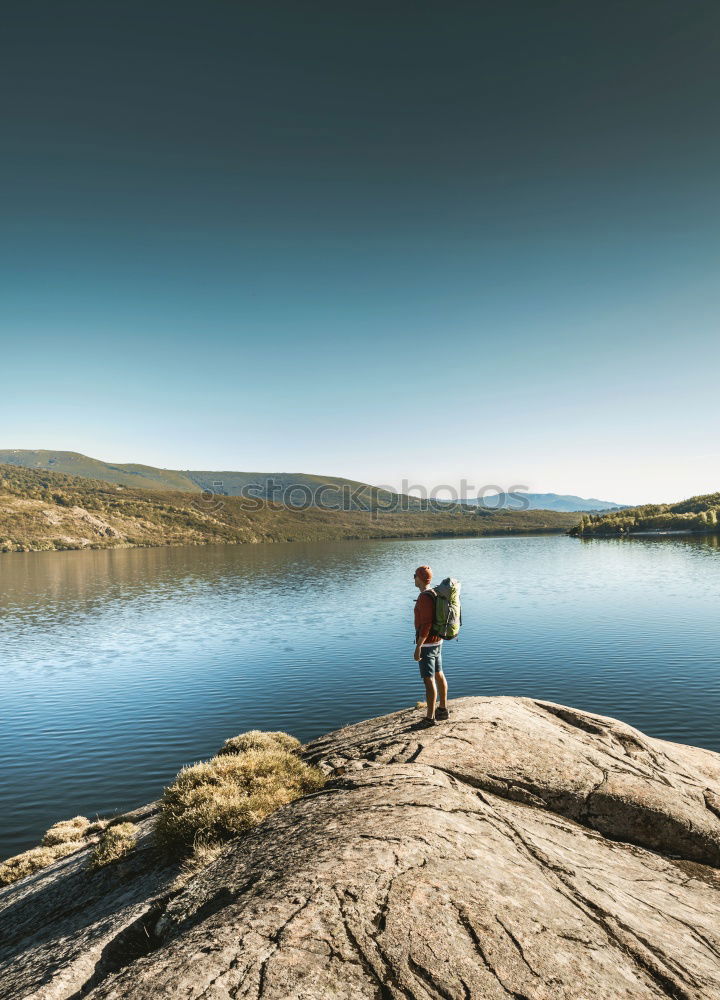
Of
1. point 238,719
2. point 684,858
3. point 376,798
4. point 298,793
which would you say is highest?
point 376,798

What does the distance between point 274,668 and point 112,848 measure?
30.7m

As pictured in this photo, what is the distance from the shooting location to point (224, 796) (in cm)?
1141

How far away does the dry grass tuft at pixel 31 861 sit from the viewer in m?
15.4

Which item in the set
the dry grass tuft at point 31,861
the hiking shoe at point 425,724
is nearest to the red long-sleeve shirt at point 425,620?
the hiking shoe at point 425,724

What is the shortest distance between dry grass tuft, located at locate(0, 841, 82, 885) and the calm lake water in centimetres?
384

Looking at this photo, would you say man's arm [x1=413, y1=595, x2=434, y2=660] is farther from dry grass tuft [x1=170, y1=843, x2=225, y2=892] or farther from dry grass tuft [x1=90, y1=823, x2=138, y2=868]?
dry grass tuft [x1=90, y1=823, x2=138, y2=868]

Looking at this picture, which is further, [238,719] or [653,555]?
[653,555]

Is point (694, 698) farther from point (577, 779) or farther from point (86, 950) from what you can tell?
point (86, 950)

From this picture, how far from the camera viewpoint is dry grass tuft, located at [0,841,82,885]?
15420 millimetres

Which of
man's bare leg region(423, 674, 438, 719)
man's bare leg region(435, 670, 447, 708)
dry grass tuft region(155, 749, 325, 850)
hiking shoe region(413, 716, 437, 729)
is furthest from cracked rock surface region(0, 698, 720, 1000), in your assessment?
man's bare leg region(435, 670, 447, 708)

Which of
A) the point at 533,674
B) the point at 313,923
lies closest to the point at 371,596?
the point at 533,674

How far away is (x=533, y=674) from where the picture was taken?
37219 millimetres

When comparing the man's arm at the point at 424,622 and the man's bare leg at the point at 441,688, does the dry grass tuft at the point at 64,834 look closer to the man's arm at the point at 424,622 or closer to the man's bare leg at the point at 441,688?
the man's bare leg at the point at 441,688

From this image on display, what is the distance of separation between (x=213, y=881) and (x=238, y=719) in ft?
79.1
